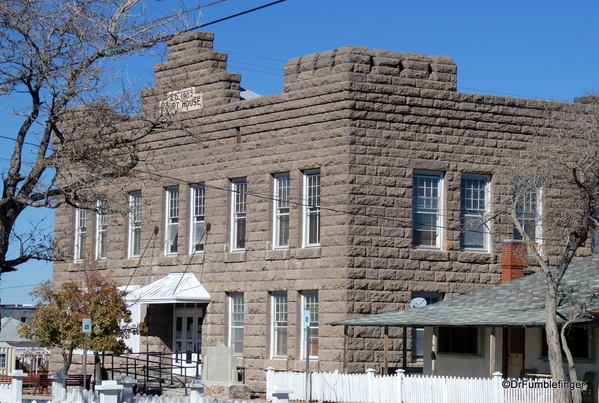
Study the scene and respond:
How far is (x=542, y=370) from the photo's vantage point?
76.7ft

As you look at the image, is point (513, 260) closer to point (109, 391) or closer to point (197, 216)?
point (197, 216)

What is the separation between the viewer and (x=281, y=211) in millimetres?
28625

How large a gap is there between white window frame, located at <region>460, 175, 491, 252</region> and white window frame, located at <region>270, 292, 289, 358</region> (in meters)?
5.24

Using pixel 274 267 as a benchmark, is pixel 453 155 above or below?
above

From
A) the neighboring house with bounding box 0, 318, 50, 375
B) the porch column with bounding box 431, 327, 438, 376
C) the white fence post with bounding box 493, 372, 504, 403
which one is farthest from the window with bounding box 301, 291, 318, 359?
the neighboring house with bounding box 0, 318, 50, 375

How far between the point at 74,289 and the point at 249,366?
5721 millimetres

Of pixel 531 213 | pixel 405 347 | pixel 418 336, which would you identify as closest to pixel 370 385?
pixel 405 347

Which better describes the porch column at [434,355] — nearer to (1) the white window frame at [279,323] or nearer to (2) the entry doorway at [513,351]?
(2) the entry doorway at [513,351]

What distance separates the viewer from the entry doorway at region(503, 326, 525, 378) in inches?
949

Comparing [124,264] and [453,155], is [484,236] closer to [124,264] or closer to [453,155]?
[453,155]

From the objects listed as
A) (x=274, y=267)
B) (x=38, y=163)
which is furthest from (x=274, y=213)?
(x=38, y=163)

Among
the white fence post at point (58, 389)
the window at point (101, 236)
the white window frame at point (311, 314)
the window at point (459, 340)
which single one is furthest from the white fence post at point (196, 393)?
the window at point (101, 236)

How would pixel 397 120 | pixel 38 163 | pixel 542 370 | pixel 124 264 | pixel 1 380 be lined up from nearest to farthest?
pixel 38 163, pixel 542 370, pixel 397 120, pixel 1 380, pixel 124 264

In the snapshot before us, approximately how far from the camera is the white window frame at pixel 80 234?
3412cm
